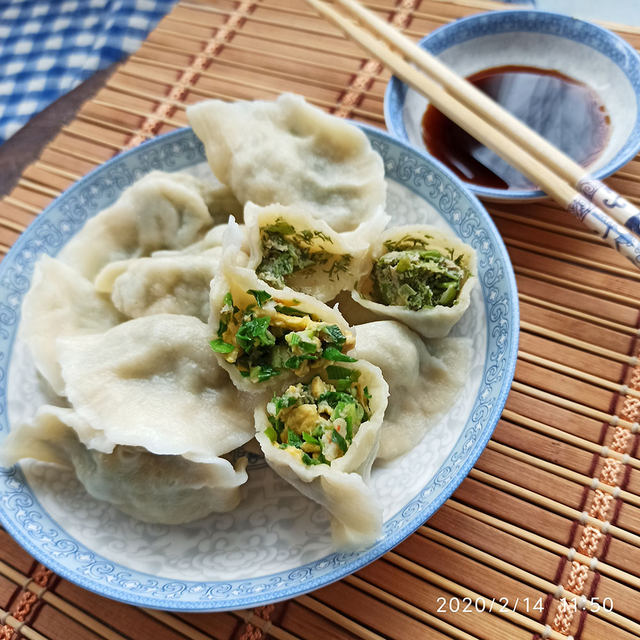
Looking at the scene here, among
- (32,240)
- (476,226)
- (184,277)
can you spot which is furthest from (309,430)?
(32,240)

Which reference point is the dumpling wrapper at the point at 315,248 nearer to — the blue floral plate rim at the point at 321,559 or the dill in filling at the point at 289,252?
the dill in filling at the point at 289,252

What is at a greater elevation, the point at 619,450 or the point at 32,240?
the point at 619,450

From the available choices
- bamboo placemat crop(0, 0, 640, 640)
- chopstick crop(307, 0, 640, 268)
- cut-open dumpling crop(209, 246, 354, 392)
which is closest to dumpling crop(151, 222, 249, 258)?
cut-open dumpling crop(209, 246, 354, 392)

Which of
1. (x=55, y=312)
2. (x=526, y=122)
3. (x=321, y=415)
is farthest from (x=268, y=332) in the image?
(x=526, y=122)

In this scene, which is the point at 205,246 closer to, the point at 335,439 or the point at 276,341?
the point at 276,341

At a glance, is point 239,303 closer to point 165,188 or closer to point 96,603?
point 165,188
